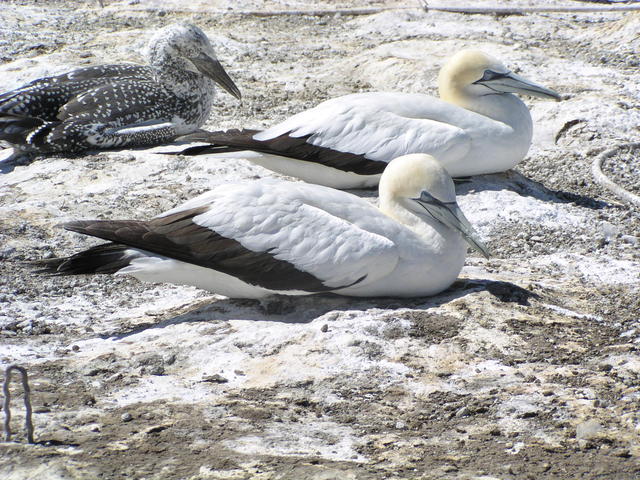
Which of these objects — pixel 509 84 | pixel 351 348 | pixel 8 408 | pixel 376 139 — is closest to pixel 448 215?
pixel 351 348

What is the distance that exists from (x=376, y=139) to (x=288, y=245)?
2.10m

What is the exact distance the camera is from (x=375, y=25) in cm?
1109

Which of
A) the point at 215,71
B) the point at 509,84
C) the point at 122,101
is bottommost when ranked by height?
the point at 122,101

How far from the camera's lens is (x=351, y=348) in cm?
444

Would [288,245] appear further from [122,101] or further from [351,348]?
[122,101]

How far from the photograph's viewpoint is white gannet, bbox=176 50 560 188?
679 centimetres

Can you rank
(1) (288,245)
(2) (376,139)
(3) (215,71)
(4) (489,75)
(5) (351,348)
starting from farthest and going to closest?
(3) (215,71) → (4) (489,75) → (2) (376,139) → (1) (288,245) → (5) (351,348)

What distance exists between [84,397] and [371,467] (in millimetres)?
1312

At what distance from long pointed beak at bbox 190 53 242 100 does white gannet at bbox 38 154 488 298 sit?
12.7 ft

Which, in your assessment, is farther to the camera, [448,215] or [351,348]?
[448,215]

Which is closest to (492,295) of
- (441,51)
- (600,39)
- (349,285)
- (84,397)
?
(349,285)

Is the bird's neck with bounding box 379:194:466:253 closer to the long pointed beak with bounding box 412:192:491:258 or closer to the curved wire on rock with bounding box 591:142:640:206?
the long pointed beak with bounding box 412:192:491:258

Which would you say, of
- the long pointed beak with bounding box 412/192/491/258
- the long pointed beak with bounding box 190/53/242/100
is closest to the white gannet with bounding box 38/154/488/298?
the long pointed beak with bounding box 412/192/491/258

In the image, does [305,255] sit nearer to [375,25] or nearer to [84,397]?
[84,397]
